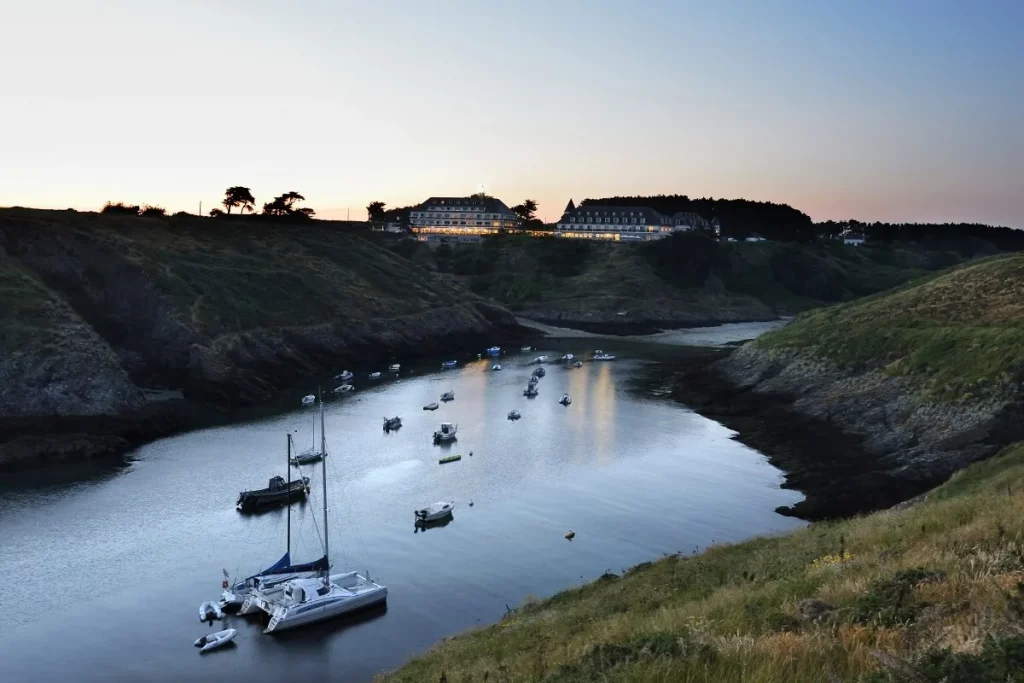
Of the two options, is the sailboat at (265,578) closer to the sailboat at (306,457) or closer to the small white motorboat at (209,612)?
the small white motorboat at (209,612)

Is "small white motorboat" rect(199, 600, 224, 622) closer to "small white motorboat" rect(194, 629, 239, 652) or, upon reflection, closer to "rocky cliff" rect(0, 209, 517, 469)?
"small white motorboat" rect(194, 629, 239, 652)

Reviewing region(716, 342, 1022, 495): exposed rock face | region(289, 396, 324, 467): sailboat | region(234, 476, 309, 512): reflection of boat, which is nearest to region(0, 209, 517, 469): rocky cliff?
region(289, 396, 324, 467): sailboat

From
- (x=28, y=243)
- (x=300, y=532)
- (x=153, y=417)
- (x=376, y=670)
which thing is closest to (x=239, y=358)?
(x=153, y=417)

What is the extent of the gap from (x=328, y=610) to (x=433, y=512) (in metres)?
16.0

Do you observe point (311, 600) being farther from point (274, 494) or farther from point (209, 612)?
point (274, 494)

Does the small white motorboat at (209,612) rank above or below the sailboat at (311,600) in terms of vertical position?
below

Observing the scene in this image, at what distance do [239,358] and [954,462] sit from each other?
9135 centimetres

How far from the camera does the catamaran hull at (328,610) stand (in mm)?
43750

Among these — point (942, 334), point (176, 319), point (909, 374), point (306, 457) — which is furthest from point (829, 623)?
point (176, 319)

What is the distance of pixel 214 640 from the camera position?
41.9m

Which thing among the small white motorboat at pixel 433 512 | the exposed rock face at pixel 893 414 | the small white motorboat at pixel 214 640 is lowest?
the small white motorboat at pixel 214 640

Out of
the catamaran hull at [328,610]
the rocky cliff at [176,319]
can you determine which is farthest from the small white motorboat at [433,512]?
the rocky cliff at [176,319]

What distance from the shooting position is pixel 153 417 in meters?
88.3

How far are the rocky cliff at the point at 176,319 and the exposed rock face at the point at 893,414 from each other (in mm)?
68114
